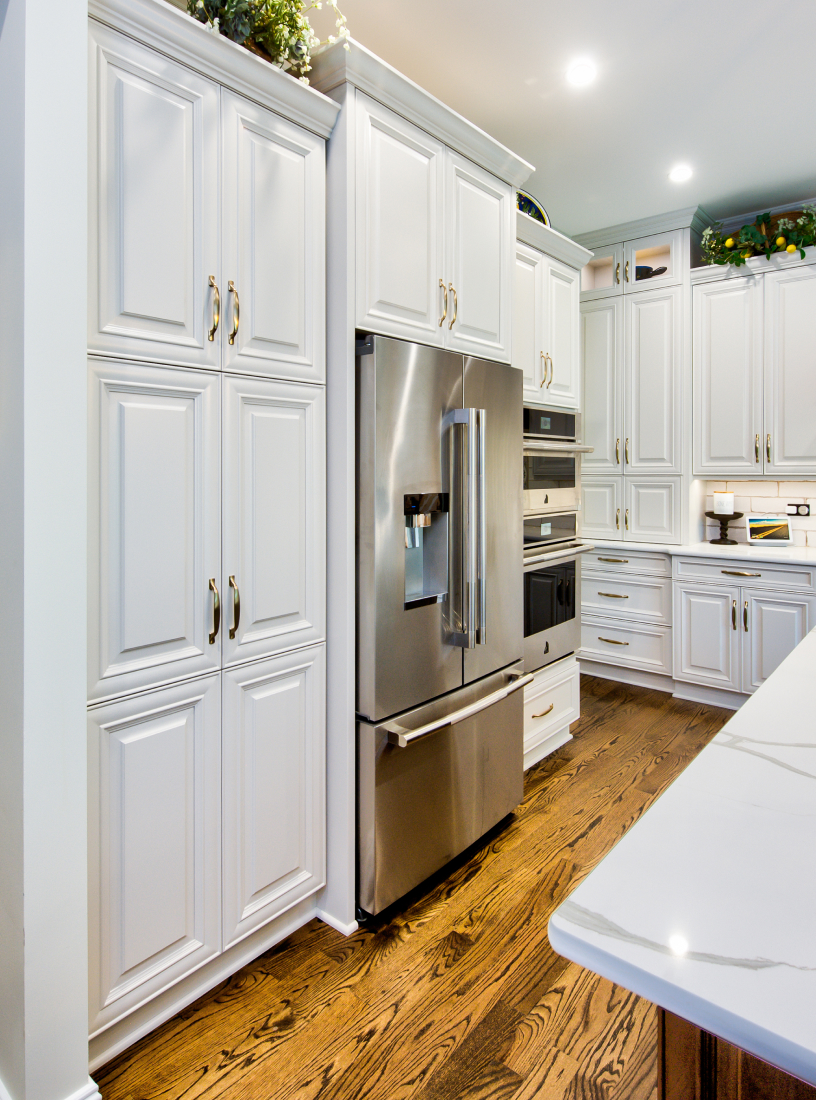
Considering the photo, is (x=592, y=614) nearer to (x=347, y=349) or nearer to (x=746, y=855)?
(x=347, y=349)

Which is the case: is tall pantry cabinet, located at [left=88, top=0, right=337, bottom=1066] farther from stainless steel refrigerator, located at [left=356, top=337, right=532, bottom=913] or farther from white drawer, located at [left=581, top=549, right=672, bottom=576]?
white drawer, located at [left=581, top=549, right=672, bottom=576]

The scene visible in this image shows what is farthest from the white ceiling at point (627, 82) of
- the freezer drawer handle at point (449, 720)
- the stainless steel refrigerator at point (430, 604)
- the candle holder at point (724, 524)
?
the freezer drawer handle at point (449, 720)

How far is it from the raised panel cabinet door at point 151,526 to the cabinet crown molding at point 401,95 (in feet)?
3.11

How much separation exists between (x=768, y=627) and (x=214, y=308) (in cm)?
332

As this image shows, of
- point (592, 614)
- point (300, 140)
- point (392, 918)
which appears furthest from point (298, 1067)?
point (592, 614)

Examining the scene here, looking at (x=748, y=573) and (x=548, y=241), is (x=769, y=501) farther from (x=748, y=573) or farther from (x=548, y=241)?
(x=548, y=241)

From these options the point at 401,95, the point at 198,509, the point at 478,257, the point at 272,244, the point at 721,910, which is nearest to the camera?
the point at 721,910

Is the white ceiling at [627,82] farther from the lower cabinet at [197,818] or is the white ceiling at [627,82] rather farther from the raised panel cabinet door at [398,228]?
the lower cabinet at [197,818]

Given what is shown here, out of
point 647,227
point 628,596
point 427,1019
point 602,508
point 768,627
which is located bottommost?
point 427,1019

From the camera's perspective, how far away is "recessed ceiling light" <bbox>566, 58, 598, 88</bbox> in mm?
2482

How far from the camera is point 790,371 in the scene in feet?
12.2

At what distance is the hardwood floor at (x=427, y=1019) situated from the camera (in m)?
1.42

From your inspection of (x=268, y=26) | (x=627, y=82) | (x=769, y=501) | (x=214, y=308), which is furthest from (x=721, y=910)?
(x=769, y=501)

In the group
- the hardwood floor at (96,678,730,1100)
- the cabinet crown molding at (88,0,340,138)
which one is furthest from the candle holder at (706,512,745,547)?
the cabinet crown molding at (88,0,340,138)
